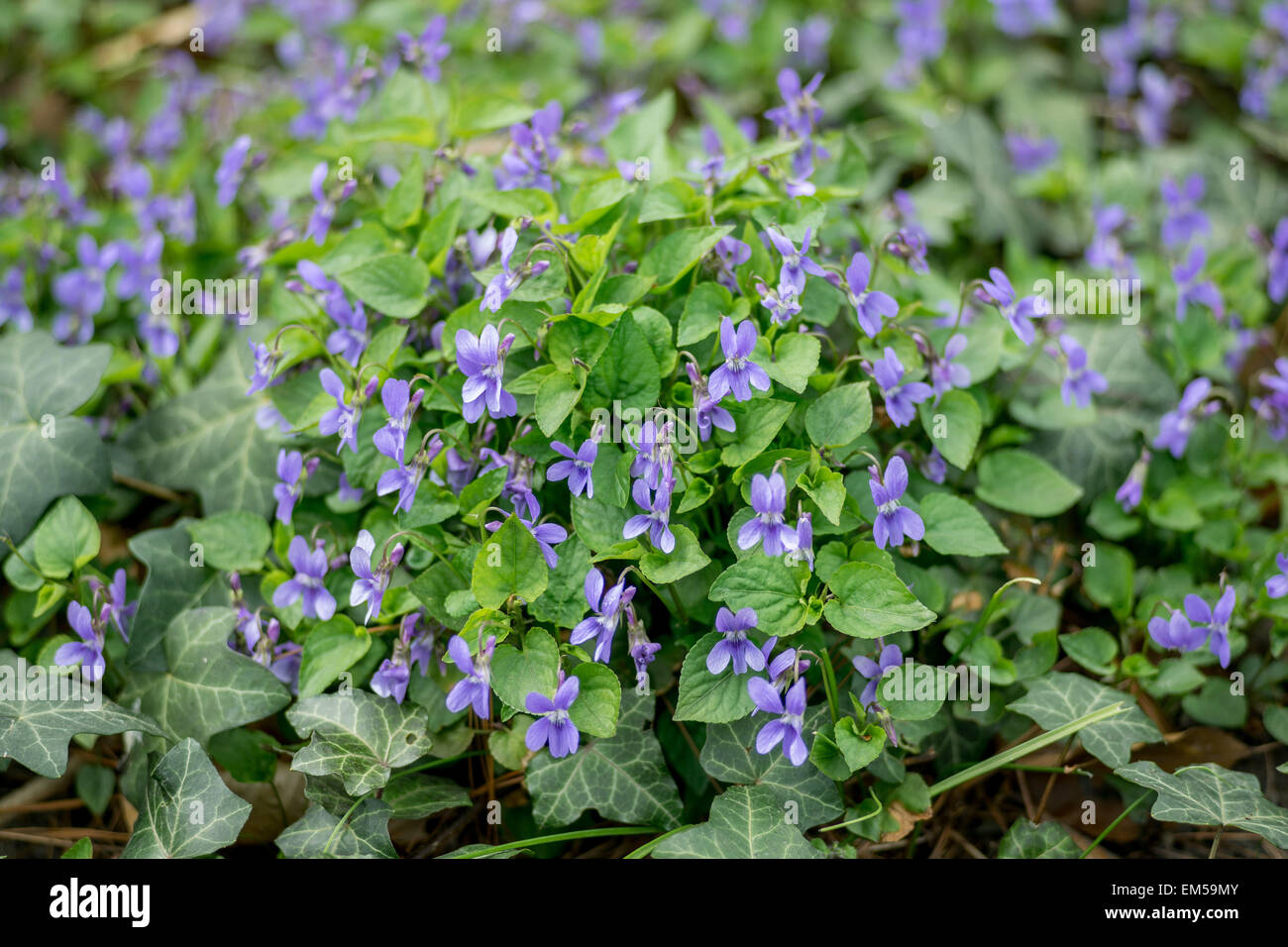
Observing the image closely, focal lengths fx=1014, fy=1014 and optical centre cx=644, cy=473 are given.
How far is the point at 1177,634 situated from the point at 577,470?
147cm

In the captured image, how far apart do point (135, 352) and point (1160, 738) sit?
9.93ft

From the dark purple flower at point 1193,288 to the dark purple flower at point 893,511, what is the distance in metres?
1.53

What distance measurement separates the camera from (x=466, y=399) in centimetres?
209

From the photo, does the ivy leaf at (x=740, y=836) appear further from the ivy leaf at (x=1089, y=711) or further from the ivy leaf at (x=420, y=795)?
the ivy leaf at (x=1089, y=711)

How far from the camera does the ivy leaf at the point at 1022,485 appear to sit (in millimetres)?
2564

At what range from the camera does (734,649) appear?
2.15 meters

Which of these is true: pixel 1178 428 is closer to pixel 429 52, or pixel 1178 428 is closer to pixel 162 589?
pixel 429 52

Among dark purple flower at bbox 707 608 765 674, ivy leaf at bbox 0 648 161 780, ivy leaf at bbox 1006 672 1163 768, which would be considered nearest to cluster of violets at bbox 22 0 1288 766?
dark purple flower at bbox 707 608 765 674

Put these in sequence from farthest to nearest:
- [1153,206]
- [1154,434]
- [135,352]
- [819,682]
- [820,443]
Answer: [1153,206] → [135,352] → [1154,434] → [819,682] → [820,443]

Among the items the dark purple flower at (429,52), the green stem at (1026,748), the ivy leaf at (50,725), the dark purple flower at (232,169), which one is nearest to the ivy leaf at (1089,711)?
the green stem at (1026,748)

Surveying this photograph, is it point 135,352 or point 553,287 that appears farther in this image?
point 135,352

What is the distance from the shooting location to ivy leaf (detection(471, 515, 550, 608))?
6.90ft

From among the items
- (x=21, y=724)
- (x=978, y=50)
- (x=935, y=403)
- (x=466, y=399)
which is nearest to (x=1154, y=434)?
(x=935, y=403)
